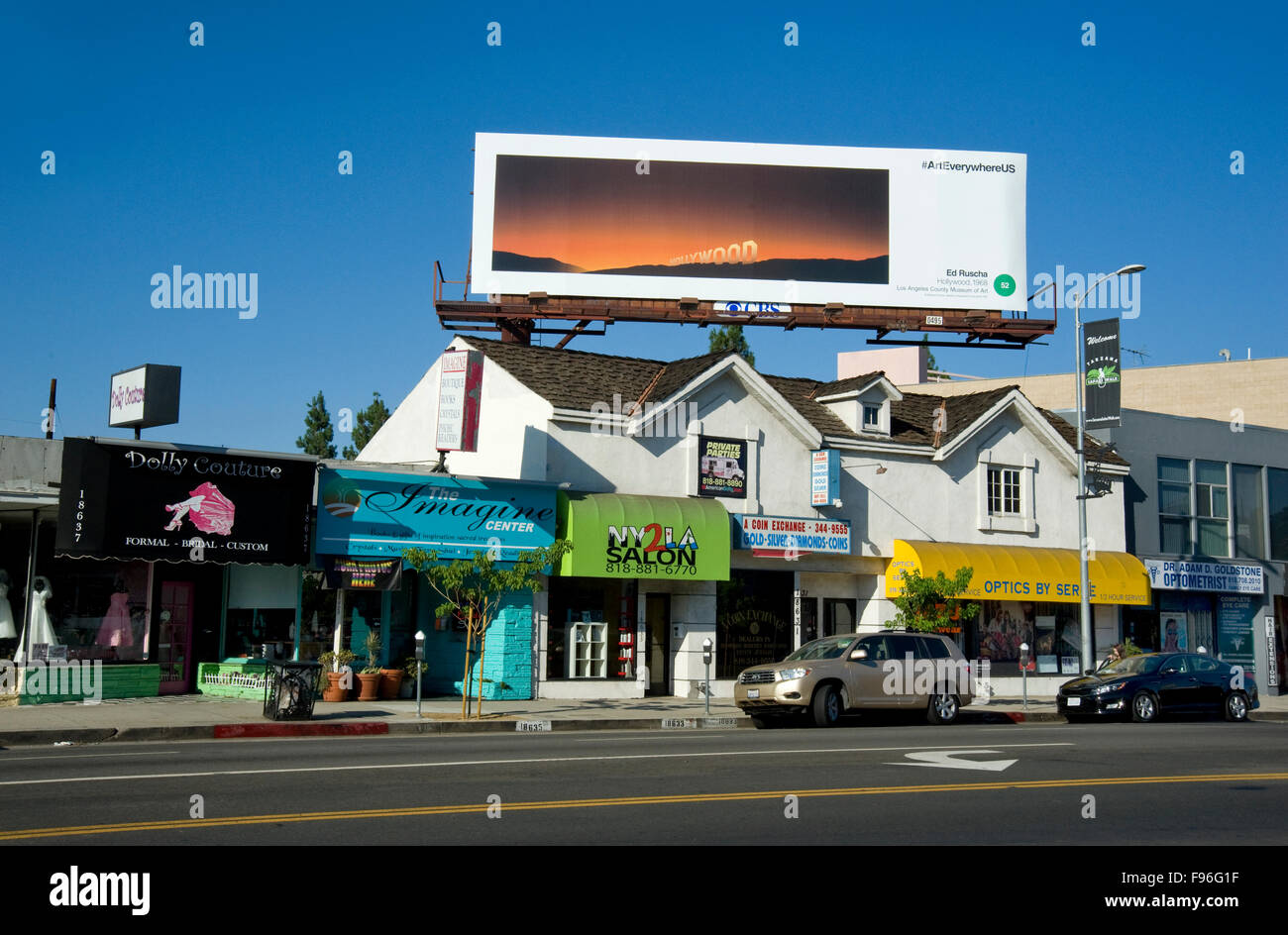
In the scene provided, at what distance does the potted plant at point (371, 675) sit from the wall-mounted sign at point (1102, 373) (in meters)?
17.8

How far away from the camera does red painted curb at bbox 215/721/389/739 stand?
1841 cm

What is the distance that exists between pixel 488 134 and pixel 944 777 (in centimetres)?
2567

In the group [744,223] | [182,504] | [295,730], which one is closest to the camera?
[295,730]

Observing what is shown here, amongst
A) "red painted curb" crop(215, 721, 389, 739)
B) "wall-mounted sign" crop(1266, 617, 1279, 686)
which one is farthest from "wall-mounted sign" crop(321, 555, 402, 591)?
"wall-mounted sign" crop(1266, 617, 1279, 686)

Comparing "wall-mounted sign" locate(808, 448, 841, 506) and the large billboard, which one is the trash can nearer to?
"wall-mounted sign" locate(808, 448, 841, 506)

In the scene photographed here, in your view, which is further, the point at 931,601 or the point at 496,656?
the point at 931,601

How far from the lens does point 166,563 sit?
2298 cm

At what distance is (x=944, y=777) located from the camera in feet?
41.7

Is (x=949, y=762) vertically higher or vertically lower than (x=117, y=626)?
lower

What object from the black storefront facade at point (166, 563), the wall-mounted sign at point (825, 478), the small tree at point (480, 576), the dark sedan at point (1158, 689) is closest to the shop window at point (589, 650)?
the small tree at point (480, 576)

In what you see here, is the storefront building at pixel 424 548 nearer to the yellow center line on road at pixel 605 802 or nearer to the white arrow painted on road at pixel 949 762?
the white arrow painted on road at pixel 949 762

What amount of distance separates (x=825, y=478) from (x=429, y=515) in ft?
31.3

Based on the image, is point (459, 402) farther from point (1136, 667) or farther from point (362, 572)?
point (1136, 667)

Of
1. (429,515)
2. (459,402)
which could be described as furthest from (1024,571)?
(429,515)
